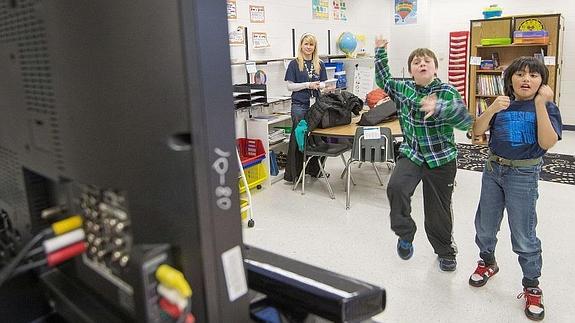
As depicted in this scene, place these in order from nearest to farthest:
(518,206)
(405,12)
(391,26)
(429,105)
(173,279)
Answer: (173,279)
(518,206)
(429,105)
(405,12)
(391,26)

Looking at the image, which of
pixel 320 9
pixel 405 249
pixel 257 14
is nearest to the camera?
pixel 405 249

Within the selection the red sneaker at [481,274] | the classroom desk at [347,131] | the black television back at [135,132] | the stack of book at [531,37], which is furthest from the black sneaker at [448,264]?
the stack of book at [531,37]

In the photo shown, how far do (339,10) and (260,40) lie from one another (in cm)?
194

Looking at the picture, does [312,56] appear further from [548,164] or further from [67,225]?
[67,225]

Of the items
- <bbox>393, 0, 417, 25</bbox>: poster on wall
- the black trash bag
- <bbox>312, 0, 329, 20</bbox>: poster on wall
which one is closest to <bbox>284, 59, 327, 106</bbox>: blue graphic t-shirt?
the black trash bag

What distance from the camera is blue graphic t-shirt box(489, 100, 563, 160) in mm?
2299

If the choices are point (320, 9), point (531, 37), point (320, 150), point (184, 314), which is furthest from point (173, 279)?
point (531, 37)

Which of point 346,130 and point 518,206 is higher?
point 346,130

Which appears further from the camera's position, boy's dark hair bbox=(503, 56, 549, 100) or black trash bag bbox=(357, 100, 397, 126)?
black trash bag bbox=(357, 100, 397, 126)

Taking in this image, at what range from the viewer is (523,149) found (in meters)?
2.33

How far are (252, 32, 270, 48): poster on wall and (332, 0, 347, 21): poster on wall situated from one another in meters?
1.65

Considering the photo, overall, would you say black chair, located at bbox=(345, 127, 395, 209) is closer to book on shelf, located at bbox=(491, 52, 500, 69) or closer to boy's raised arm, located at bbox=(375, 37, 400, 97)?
boy's raised arm, located at bbox=(375, 37, 400, 97)

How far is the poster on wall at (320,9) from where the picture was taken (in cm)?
620

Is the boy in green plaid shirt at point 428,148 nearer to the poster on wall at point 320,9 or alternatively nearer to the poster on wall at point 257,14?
the poster on wall at point 257,14
